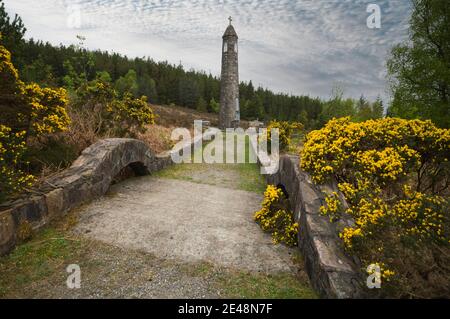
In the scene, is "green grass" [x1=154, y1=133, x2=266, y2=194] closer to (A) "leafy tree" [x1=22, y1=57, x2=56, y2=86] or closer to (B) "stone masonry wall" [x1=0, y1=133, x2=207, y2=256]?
(B) "stone masonry wall" [x1=0, y1=133, x2=207, y2=256]

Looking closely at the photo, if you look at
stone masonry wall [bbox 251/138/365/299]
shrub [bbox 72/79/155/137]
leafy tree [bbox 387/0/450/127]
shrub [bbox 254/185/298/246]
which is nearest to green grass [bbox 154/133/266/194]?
shrub [bbox 72/79/155/137]

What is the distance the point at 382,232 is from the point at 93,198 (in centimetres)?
489

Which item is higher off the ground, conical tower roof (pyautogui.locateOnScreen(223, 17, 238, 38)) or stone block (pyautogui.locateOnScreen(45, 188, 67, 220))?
conical tower roof (pyautogui.locateOnScreen(223, 17, 238, 38))

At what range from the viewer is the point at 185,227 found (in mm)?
4496

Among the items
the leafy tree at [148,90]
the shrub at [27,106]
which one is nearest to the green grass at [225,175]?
the shrub at [27,106]

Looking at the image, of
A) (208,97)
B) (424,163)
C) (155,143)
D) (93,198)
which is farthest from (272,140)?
(208,97)

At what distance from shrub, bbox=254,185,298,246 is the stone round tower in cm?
2227

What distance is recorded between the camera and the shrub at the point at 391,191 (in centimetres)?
274

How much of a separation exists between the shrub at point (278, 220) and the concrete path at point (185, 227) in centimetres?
15

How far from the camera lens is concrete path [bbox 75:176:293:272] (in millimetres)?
3689

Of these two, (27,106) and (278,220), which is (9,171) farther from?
(278,220)

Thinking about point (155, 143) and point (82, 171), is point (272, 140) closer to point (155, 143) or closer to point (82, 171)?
point (155, 143)

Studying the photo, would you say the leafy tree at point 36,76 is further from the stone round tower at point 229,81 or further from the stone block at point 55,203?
the stone round tower at point 229,81

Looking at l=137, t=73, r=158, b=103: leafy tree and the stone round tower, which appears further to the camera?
l=137, t=73, r=158, b=103: leafy tree
